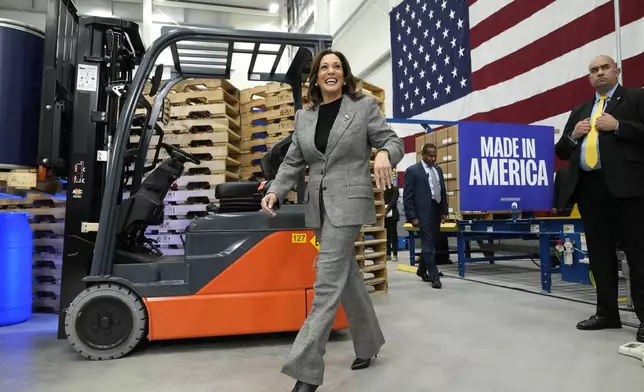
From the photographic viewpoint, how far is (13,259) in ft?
14.0

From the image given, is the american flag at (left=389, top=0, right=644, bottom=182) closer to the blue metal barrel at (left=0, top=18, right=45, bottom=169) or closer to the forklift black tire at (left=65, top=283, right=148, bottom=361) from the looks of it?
the forklift black tire at (left=65, top=283, right=148, bottom=361)

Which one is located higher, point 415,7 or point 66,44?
point 415,7

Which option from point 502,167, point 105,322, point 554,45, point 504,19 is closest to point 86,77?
point 105,322

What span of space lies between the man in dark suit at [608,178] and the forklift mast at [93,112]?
2135 mm

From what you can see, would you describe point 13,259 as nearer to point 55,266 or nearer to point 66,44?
point 55,266

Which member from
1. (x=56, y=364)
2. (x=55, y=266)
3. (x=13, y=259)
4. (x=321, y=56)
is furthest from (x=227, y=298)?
(x=55, y=266)

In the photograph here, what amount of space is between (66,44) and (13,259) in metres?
Result: 2.07

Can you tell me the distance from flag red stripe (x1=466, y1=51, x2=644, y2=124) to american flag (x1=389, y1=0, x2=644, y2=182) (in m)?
0.02

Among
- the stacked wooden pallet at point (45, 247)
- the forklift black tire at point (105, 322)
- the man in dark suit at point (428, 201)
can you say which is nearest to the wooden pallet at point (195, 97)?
the stacked wooden pallet at point (45, 247)

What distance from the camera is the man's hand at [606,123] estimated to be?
129 inches

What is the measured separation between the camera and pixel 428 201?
6059 millimetres

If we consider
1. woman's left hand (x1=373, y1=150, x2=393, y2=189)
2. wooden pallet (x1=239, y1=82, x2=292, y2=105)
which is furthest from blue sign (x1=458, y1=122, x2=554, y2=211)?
woman's left hand (x1=373, y1=150, x2=393, y2=189)

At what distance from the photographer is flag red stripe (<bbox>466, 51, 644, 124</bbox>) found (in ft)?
19.8

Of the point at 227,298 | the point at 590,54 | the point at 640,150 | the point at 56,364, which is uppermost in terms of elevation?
the point at 590,54
